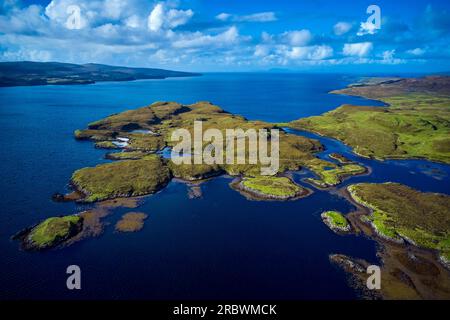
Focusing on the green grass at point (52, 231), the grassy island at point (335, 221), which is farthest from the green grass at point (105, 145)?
the grassy island at point (335, 221)

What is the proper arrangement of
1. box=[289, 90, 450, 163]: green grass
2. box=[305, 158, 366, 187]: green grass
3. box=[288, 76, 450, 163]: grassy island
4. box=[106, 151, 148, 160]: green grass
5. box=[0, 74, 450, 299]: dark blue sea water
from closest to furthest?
box=[0, 74, 450, 299]: dark blue sea water → box=[305, 158, 366, 187]: green grass → box=[106, 151, 148, 160]: green grass → box=[288, 76, 450, 163]: grassy island → box=[289, 90, 450, 163]: green grass

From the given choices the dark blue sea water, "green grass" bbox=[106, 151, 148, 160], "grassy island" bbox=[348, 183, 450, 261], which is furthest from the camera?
"green grass" bbox=[106, 151, 148, 160]

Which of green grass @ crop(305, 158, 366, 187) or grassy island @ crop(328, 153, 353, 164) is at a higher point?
grassy island @ crop(328, 153, 353, 164)

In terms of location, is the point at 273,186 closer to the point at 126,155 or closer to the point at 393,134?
the point at 126,155

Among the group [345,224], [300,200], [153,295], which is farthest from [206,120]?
[153,295]

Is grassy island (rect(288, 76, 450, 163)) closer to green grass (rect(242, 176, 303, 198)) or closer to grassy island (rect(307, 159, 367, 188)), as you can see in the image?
grassy island (rect(307, 159, 367, 188))

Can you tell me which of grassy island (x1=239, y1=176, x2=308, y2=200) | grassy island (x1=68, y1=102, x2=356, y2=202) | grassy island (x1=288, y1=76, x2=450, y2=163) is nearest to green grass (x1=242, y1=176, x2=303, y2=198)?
grassy island (x1=239, y1=176, x2=308, y2=200)
